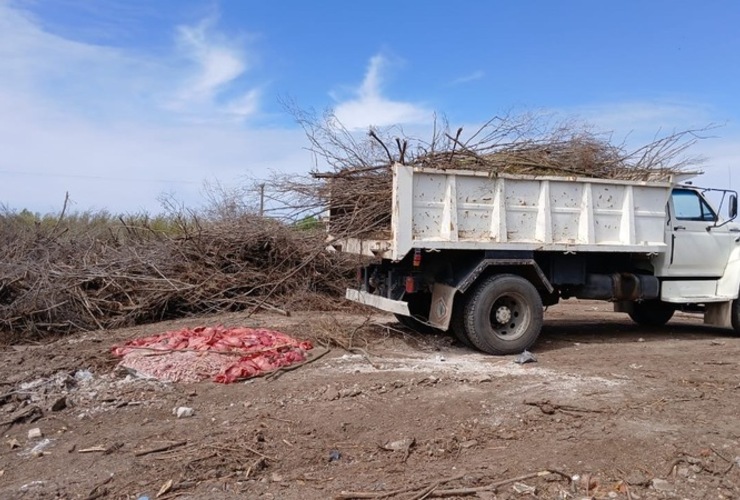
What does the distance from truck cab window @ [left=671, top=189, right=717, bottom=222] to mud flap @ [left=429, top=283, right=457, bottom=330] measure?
3782 millimetres

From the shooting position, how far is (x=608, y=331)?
416 inches

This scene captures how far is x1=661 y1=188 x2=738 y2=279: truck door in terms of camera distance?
9258mm

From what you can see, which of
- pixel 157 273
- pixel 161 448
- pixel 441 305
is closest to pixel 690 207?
pixel 441 305

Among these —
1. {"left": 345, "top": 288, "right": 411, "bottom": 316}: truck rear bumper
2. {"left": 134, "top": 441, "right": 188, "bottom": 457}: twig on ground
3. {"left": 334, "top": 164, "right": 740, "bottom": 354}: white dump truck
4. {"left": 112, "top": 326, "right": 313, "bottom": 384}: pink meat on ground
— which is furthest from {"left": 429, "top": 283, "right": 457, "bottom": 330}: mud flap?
{"left": 134, "top": 441, "right": 188, "bottom": 457}: twig on ground

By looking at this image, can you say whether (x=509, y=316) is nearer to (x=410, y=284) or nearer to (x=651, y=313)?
(x=410, y=284)

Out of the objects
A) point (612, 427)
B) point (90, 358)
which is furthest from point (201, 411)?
point (612, 427)

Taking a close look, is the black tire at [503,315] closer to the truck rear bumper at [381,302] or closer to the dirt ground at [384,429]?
the dirt ground at [384,429]

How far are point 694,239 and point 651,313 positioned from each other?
2.03m

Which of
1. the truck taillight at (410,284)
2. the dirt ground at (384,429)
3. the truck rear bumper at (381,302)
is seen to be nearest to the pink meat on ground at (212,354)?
the dirt ground at (384,429)

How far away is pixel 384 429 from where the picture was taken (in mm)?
5129

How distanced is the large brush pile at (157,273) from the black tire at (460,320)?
267cm

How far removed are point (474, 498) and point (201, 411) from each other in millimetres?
2709

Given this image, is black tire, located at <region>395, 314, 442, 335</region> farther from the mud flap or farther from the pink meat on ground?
the pink meat on ground

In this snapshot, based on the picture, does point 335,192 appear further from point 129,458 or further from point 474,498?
point 474,498
